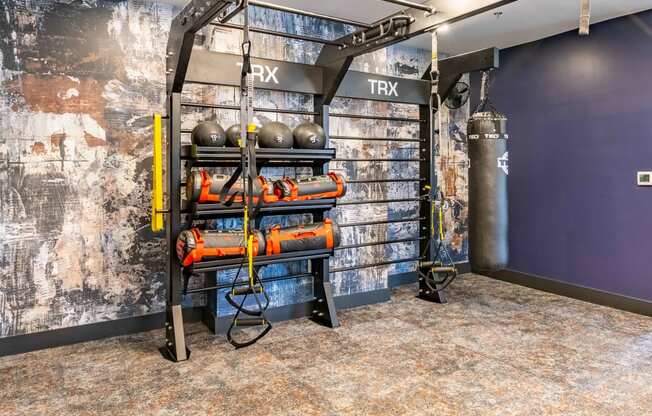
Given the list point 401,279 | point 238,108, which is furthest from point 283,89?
point 401,279

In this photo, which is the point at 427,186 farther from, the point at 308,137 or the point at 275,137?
the point at 275,137

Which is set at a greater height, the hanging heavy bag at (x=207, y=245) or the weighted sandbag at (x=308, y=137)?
the weighted sandbag at (x=308, y=137)

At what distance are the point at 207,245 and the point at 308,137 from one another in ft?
3.83

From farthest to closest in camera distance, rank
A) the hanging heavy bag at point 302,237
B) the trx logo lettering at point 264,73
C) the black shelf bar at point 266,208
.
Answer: the trx logo lettering at point 264,73
the hanging heavy bag at point 302,237
the black shelf bar at point 266,208

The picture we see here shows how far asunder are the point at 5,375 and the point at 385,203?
3.46 metres

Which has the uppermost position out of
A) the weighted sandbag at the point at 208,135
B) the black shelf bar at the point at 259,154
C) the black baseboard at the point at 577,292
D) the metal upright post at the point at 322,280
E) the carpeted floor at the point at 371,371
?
the weighted sandbag at the point at 208,135

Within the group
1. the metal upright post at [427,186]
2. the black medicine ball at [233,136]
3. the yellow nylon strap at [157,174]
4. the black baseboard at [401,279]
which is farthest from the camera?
the black baseboard at [401,279]

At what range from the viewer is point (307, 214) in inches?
168

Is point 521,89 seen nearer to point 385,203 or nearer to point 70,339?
point 385,203

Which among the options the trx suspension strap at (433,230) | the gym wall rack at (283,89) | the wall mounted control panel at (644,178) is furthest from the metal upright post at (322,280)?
the wall mounted control panel at (644,178)

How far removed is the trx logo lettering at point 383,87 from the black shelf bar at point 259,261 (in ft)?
5.25

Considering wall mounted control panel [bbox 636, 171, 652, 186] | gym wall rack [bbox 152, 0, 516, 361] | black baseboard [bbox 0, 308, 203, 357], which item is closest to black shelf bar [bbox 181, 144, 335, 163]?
gym wall rack [bbox 152, 0, 516, 361]

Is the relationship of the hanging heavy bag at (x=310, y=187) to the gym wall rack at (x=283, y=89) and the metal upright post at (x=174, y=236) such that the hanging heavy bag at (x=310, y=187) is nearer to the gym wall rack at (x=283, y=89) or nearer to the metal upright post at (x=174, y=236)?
the gym wall rack at (x=283, y=89)

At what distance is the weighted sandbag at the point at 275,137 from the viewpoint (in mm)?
3545
